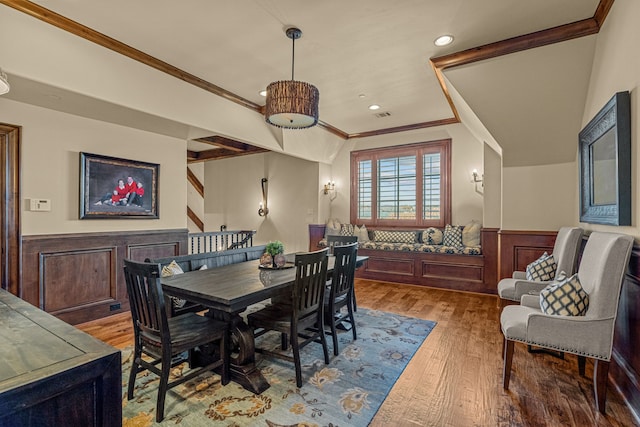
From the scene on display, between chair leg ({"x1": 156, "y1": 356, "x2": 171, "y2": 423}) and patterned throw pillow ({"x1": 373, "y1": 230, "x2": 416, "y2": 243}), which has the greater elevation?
patterned throw pillow ({"x1": 373, "y1": 230, "x2": 416, "y2": 243})

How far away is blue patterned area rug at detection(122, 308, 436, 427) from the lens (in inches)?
75.1

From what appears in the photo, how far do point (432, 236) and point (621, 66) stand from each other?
3.58 metres

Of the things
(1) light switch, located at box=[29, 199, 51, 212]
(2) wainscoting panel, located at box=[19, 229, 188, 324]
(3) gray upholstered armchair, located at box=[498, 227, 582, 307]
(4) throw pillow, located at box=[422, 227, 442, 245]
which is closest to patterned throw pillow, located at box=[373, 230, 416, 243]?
(4) throw pillow, located at box=[422, 227, 442, 245]

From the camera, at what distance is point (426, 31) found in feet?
9.11

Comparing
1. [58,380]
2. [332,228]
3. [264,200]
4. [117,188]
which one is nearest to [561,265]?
[58,380]

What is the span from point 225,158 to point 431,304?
5.81 meters

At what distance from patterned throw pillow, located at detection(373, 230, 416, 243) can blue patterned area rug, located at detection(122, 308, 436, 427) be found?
2944 millimetres

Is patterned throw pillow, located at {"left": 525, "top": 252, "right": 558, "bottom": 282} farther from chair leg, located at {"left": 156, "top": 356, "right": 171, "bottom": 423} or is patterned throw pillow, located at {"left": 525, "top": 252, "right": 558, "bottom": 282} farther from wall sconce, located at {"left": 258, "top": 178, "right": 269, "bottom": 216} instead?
wall sconce, located at {"left": 258, "top": 178, "right": 269, "bottom": 216}

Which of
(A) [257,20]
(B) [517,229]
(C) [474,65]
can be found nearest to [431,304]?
(B) [517,229]

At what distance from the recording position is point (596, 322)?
1918mm

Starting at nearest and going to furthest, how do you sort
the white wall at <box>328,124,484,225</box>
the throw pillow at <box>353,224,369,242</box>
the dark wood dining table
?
the dark wood dining table < the white wall at <box>328,124,484,225</box> < the throw pillow at <box>353,224,369,242</box>

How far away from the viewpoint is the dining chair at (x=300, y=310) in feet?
7.54

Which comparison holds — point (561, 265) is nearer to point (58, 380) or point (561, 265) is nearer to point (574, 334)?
point (574, 334)

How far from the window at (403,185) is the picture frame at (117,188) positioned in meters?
3.83
